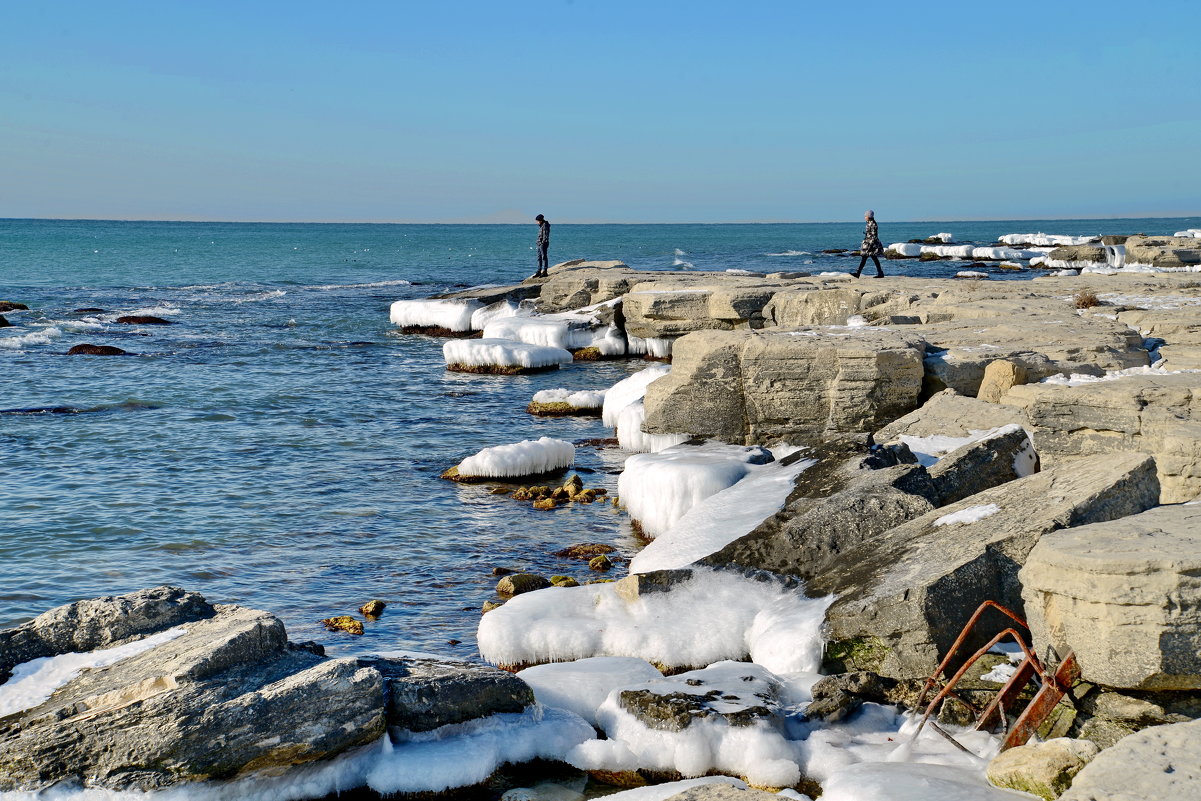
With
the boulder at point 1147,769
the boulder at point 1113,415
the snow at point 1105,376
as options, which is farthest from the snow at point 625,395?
the boulder at point 1147,769

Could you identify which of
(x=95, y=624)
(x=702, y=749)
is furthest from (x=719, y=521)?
(x=95, y=624)

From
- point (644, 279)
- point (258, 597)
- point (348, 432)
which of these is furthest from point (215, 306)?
point (258, 597)

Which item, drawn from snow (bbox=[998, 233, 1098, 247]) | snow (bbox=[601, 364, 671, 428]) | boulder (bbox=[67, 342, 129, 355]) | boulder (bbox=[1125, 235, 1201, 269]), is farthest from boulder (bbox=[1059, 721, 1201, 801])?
snow (bbox=[998, 233, 1098, 247])

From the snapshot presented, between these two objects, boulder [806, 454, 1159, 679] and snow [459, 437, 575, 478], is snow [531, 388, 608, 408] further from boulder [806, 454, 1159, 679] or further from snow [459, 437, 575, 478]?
boulder [806, 454, 1159, 679]

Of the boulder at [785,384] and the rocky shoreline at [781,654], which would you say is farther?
the boulder at [785,384]

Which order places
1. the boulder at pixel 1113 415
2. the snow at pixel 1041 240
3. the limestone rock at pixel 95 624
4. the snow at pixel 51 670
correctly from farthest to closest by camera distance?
the snow at pixel 1041 240
the boulder at pixel 1113 415
the limestone rock at pixel 95 624
the snow at pixel 51 670

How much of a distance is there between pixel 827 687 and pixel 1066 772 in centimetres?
172

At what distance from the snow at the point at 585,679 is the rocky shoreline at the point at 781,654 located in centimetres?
2

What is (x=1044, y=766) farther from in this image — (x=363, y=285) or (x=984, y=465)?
(x=363, y=285)

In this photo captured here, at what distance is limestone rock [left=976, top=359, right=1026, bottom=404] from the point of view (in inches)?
474

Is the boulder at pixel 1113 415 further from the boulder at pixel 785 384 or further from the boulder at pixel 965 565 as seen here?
the boulder at pixel 785 384

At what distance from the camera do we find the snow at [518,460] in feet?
45.7

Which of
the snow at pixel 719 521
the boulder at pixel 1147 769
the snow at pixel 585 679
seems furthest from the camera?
the snow at pixel 719 521

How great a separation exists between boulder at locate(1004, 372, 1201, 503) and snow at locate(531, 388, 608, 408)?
1012 centimetres
